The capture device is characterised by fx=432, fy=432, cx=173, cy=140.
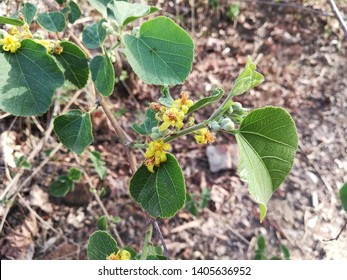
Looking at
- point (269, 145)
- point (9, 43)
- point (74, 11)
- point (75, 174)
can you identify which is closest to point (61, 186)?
point (75, 174)

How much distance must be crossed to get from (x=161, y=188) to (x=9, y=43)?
518mm

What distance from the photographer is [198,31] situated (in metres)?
2.85

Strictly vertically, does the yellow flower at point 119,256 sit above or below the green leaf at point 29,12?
below

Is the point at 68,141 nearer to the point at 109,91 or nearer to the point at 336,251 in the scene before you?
the point at 109,91

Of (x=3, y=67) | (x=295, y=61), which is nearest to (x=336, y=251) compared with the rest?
(x=295, y=61)

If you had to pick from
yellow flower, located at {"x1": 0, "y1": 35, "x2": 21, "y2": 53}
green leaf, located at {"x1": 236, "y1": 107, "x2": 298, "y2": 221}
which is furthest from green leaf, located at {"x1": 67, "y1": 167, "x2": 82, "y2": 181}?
green leaf, located at {"x1": 236, "y1": 107, "x2": 298, "y2": 221}

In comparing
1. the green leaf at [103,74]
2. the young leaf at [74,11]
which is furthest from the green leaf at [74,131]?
the young leaf at [74,11]

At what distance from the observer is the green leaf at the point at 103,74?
1.13 metres

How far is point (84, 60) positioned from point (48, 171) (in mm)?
977

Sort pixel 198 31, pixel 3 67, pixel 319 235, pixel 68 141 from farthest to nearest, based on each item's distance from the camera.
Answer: pixel 198 31 → pixel 319 235 → pixel 68 141 → pixel 3 67

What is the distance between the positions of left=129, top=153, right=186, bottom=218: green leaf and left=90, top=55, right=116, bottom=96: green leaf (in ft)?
0.76

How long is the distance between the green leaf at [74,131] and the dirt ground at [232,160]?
23.1 inches

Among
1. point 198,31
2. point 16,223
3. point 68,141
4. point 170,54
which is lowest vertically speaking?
point 16,223

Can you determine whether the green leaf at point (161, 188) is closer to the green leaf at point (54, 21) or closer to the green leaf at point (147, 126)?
the green leaf at point (147, 126)
